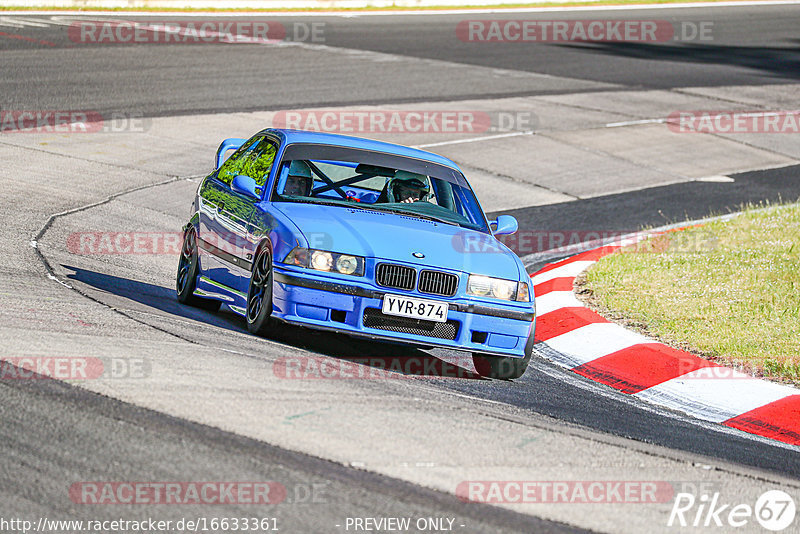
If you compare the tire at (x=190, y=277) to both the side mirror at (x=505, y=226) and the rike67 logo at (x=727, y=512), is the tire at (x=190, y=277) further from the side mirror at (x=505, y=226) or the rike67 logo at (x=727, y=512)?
the rike67 logo at (x=727, y=512)

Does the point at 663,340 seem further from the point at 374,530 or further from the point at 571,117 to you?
the point at 571,117

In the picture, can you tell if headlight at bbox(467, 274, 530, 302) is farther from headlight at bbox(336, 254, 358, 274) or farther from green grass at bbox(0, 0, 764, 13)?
green grass at bbox(0, 0, 764, 13)

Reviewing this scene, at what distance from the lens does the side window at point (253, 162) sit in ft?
28.6

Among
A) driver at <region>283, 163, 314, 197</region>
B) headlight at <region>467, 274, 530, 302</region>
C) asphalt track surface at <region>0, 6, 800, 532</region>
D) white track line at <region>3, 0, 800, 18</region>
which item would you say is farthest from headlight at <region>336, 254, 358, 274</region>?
white track line at <region>3, 0, 800, 18</region>

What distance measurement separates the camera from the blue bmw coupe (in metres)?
7.25

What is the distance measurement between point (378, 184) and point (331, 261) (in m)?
1.98

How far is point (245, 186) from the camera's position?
830cm

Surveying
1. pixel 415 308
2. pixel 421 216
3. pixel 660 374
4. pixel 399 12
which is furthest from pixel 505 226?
pixel 399 12

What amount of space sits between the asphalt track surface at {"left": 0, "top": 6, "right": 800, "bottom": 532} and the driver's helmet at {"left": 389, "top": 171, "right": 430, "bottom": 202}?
126 centimetres

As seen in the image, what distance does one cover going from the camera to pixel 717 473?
5684 millimetres

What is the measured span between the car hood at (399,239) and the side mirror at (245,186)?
0.28m

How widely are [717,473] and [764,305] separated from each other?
437cm

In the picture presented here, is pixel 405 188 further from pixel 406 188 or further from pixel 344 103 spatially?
pixel 344 103

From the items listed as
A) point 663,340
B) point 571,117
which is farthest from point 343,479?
point 571,117
